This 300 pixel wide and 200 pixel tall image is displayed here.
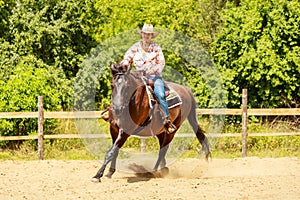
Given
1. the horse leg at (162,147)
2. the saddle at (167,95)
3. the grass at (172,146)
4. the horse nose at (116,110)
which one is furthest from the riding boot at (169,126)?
the grass at (172,146)

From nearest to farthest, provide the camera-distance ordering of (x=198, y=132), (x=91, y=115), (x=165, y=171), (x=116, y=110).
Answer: (x=116, y=110), (x=165, y=171), (x=198, y=132), (x=91, y=115)

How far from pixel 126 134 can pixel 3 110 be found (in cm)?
509

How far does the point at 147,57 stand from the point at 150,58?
55mm

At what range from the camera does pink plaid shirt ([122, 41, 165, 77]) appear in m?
9.23

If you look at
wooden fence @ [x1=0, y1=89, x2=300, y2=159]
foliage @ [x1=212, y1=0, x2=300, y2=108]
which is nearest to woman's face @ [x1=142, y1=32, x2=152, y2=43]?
wooden fence @ [x1=0, y1=89, x2=300, y2=159]

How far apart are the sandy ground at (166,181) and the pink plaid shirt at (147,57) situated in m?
1.79

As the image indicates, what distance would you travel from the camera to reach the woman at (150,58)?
363 inches

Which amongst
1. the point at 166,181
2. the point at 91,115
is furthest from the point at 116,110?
the point at 91,115

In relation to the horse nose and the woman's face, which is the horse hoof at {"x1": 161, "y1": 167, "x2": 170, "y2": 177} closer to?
the horse nose

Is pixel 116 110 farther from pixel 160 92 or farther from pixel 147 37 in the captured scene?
pixel 147 37

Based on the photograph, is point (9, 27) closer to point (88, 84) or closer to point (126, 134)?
point (88, 84)

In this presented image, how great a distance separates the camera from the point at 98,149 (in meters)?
13.0

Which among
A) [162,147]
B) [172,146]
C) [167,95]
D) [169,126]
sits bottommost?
[172,146]

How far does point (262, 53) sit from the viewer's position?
14820 millimetres
